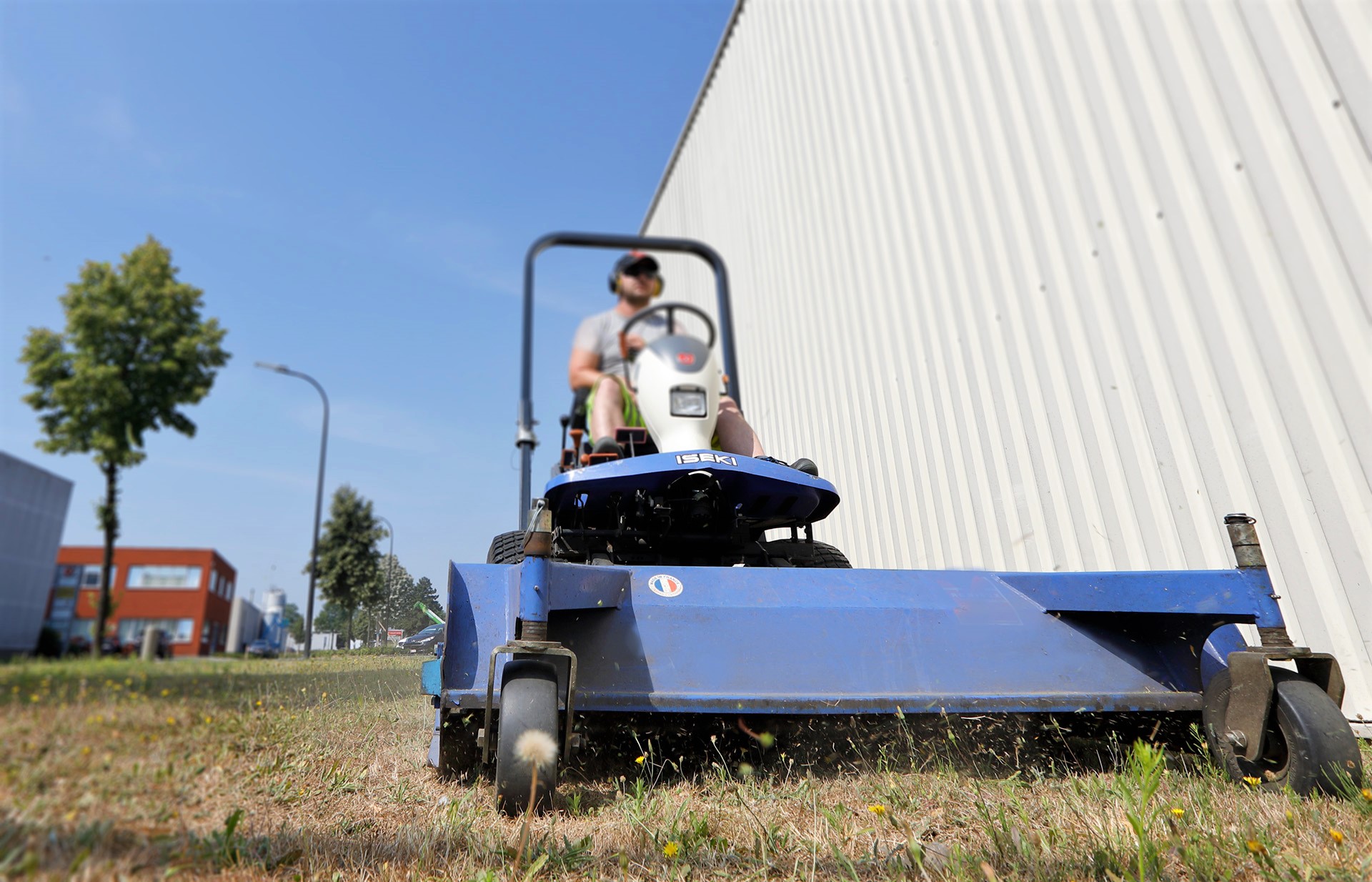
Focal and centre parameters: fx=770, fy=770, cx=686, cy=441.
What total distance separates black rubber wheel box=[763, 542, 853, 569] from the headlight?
1.86 ft

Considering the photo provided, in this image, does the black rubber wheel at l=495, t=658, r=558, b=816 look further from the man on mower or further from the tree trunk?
the man on mower

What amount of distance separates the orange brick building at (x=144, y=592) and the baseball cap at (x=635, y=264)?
3044mm

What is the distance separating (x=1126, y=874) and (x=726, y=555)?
1.71 metres

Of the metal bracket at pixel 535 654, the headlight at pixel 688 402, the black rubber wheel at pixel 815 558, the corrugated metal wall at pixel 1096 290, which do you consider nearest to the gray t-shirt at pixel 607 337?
the headlight at pixel 688 402

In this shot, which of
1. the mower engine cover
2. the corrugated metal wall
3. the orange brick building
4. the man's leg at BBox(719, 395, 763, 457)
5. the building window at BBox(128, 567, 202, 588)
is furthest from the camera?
the man's leg at BBox(719, 395, 763, 457)

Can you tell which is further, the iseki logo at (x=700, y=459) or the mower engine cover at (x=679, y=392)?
the mower engine cover at (x=679, y=392)

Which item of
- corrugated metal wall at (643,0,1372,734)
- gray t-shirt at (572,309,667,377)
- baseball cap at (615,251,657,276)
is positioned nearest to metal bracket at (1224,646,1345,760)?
corrugated metal wall at (643,0,1372,734)

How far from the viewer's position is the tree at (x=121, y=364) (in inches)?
33.0

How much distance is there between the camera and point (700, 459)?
2246 millimetres

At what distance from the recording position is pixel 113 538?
84 cm

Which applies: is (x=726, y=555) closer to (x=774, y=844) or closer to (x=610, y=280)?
(x=774, y=844)

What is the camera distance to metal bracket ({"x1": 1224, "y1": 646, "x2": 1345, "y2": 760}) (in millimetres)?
1693

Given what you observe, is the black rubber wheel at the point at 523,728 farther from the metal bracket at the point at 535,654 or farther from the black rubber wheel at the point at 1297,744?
the black rubber wheel at the point at 1297,744

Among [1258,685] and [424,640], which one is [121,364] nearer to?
[424,640]
